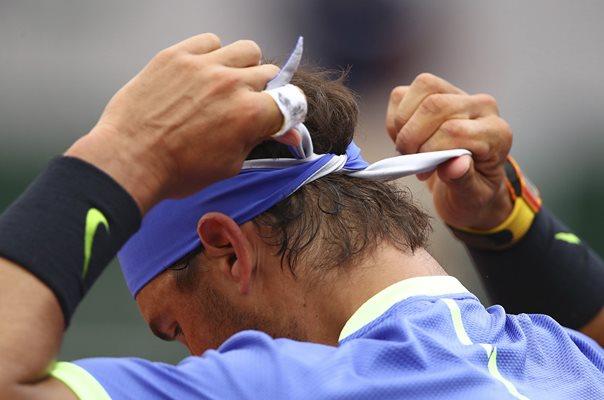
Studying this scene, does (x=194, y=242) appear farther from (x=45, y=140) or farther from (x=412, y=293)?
(x=45, y=140)

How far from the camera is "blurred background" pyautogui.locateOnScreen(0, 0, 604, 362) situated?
7.09 metres

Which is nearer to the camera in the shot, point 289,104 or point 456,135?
point 289,104

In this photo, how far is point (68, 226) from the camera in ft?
7.12

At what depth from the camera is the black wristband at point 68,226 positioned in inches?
83.5

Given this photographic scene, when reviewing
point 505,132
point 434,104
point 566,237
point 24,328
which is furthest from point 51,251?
point 566,237

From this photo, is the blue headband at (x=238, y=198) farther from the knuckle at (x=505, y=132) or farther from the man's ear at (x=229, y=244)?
the knuckle at (x=505, y=132)

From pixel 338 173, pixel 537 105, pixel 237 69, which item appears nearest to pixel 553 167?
pixel 537 105

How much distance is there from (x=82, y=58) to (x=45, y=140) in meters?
1.23

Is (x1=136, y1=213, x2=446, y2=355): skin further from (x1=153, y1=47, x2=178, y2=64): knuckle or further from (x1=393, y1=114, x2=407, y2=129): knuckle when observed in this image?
(x1=393, y1=114, x2=407, y2=129): knuckle

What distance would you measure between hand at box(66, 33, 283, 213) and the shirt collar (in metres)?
0.47

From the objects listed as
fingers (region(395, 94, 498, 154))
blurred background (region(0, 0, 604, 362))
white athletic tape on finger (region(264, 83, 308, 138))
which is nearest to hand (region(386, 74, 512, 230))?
fingers (region(395, 94, 498, 154))

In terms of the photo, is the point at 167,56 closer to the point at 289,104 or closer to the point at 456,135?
the point at 289,104

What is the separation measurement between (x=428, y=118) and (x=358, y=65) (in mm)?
4663

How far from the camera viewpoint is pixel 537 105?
27.7ft
